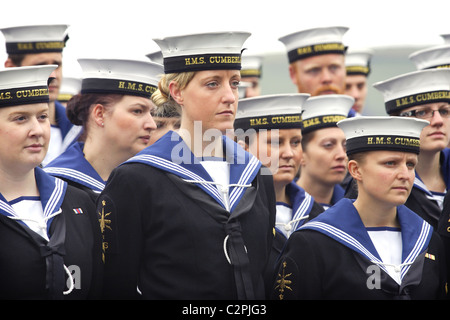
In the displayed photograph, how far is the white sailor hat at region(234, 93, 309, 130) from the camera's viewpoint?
654 cm

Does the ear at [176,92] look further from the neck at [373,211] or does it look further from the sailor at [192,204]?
the neck at [373,211]

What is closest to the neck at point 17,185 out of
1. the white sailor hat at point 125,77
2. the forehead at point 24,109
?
the forehead at point 24,109

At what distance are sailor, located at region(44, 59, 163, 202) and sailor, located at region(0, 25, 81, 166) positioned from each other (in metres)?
1.02

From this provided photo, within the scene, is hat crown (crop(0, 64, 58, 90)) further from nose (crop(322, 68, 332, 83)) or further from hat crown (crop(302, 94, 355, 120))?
nose (crop(322, 68, 332, 83))

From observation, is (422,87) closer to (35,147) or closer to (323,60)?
(323,60)

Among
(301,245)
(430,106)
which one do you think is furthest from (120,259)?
(430,106)

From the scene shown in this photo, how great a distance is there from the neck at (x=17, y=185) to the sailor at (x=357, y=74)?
5.92 m

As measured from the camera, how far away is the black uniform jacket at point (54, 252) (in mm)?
4621

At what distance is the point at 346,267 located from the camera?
5152mm

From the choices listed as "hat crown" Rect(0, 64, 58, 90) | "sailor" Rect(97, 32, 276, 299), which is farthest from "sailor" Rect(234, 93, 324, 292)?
"hat crown" Rect(0, 64, 58, 90)

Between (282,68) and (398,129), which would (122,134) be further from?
(282,68)

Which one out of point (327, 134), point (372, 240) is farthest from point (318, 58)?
point (372, 240)

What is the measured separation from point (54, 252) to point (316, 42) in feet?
14.8

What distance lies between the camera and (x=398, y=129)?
551 cm
